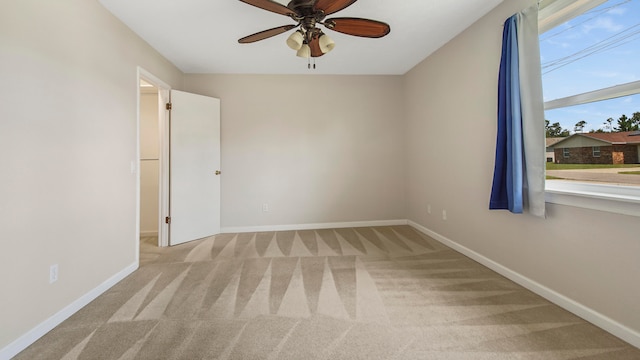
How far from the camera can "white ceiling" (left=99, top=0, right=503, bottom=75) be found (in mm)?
2205

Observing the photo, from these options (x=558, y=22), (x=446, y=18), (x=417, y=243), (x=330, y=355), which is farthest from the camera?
(x=417, y=243)

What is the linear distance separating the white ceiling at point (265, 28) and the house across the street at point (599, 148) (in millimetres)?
1385

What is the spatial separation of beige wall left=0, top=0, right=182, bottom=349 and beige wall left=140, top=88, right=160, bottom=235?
1.51 meters

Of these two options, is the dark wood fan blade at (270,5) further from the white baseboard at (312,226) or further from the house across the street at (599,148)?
the white baseboard at (312,226)

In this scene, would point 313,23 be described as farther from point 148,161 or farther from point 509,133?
point 148,161

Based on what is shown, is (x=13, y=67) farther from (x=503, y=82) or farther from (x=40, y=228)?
(x=503, y=82)

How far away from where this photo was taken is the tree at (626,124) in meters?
1.54

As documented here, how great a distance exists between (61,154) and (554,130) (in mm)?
3650

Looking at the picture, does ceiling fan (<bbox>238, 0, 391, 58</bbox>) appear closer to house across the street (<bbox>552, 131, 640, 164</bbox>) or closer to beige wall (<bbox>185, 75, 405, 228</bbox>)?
house across the street (<bbox>552, 131, 640, 164</bbox>)

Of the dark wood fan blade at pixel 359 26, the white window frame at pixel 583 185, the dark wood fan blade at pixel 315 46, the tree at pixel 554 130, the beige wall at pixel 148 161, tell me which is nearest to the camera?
the white window frame at pixel 583 185

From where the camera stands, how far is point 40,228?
1578mm

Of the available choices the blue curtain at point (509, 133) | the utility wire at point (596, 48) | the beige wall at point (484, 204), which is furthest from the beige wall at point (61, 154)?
the utility wire at point (596, 48)

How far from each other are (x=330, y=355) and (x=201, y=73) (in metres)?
4.01

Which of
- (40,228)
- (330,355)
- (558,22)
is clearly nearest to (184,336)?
(330,355)
